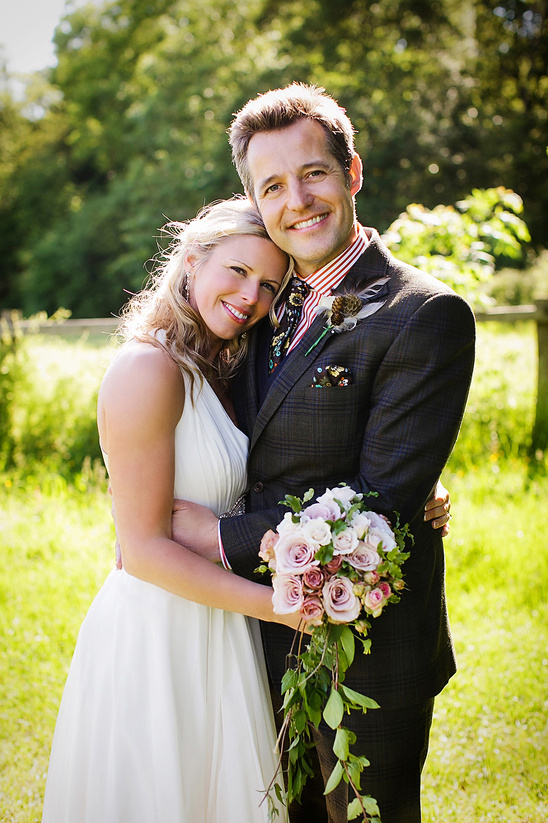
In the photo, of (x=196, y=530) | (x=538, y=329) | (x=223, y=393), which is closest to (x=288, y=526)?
(x=196, y=530)

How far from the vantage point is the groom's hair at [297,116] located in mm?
2398

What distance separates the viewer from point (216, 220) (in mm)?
2605

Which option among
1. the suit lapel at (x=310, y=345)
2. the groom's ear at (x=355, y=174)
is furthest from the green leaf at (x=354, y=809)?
the groom's ear at (x=355, y=174)

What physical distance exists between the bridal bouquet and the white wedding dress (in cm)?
48

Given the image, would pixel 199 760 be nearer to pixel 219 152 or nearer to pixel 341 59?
pixel 219 152

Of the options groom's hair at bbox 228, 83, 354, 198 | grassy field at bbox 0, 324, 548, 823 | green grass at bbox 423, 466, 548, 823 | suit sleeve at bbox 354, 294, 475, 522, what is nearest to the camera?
suit sleeve at bbox 354, 294, 475, 522

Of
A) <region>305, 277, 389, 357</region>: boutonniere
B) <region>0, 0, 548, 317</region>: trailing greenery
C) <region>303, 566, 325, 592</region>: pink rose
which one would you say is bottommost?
<region>303, 566, 325, 592</region>: pink rose

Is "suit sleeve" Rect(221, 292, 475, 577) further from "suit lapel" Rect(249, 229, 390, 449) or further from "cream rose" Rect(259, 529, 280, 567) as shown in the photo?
"cream rose" Rect(259, 529, 280, 567)

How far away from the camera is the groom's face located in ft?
7.88

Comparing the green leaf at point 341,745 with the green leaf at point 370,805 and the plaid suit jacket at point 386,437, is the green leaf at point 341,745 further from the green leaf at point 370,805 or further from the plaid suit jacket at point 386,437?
the plaid suit jacket at point 386,437

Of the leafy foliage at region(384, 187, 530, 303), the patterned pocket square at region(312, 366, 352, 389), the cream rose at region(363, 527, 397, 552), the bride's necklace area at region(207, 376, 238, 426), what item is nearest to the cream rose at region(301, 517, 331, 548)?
the cream rose at region(363, 527, 397, 552)

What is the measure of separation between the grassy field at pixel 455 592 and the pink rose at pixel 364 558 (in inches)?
76.8

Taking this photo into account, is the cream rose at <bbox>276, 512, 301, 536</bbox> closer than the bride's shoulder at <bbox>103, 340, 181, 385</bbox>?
Yes

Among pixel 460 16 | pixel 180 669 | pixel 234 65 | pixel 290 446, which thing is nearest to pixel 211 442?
pixel 290 446
